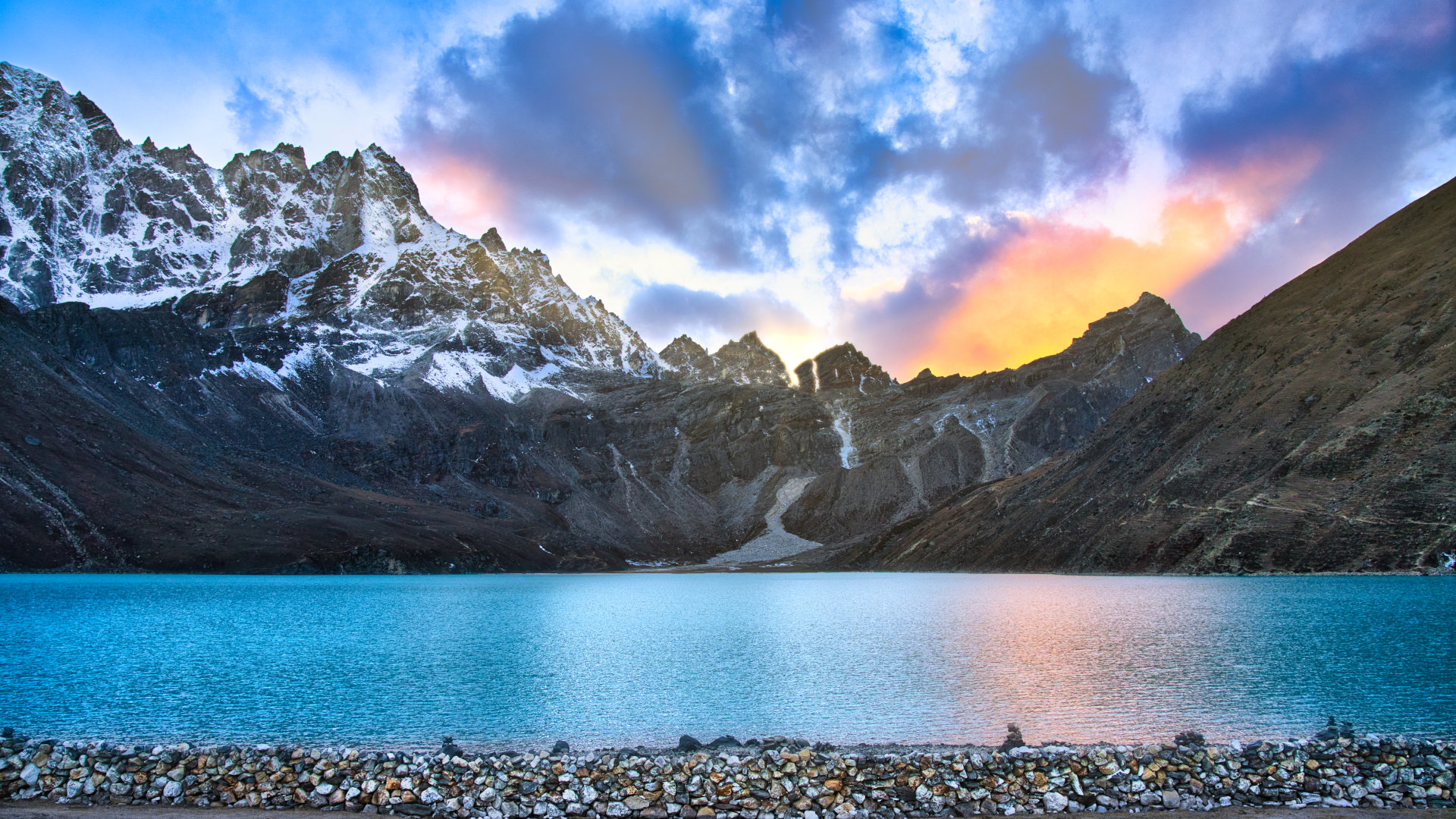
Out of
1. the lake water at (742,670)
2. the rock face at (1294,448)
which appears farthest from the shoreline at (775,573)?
the lake water at (742,670)

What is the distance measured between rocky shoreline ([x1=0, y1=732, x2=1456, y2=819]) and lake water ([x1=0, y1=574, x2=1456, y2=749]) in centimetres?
615

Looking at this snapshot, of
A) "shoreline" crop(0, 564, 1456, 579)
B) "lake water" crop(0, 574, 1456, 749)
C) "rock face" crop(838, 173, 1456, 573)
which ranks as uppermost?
"rock face" crop(838, 173, 1456, 573)

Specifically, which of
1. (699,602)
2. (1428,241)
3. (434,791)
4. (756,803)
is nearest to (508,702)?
(434,791)

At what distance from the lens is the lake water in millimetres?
28141

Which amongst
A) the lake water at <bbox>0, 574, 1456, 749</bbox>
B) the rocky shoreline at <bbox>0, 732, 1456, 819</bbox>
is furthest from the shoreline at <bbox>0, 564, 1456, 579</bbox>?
the rocky shoreline at <bbox>0, 732, 1456, 819</bbox>

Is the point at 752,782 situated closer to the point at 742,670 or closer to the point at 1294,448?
the point at 742,670

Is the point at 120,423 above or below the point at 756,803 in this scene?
above

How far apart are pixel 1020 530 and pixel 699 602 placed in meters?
75.4

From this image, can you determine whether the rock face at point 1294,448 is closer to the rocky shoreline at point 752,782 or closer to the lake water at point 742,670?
the lake water at point 742,670

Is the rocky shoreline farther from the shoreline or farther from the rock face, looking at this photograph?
the rock face

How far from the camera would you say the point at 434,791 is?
18.3 meters

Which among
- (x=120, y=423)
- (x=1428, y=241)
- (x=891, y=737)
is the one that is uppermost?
(x=1428, y=241)

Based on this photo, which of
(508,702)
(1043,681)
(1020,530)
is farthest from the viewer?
(1020,530)

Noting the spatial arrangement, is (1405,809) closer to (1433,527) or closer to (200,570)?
(1433,527)
